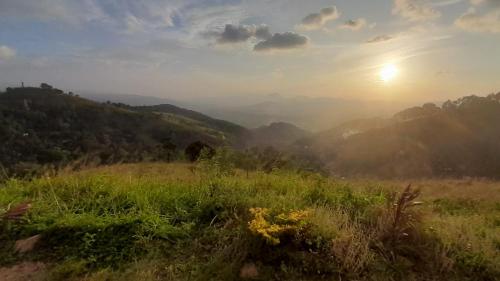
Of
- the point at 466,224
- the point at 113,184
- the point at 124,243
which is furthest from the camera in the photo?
the point at 113,184

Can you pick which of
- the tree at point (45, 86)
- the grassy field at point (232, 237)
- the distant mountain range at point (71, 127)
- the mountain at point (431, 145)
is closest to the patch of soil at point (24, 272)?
the grassy field at point (232, 237)

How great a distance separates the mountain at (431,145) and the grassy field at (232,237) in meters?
90.0

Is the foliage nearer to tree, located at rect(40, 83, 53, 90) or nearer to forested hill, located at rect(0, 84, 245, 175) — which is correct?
forested hill, located at rect(0, 84, 245, 175)

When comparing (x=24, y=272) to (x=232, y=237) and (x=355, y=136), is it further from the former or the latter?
(x=355, y=136)

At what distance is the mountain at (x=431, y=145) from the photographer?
338 feet

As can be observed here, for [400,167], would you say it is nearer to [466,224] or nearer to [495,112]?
[495,112]

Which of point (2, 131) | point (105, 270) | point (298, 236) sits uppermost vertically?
point (298, 236)

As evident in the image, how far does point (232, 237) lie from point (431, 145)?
397 ft

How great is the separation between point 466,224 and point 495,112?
138260 mm

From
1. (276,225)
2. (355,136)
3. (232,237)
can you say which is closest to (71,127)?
(355,136)

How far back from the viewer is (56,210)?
596cm

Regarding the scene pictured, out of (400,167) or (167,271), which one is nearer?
(167,271)

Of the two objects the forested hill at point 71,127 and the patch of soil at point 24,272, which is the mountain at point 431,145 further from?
the patch of soil at point 24,272

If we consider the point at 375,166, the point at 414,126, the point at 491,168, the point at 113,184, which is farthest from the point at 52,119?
the point at 113,184
